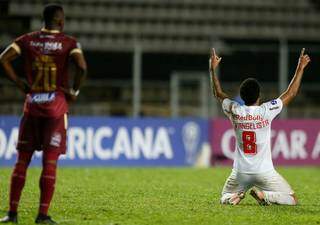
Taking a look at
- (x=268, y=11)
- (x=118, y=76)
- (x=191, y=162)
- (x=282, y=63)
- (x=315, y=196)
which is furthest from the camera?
(x=268, y=11)

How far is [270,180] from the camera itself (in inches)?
399

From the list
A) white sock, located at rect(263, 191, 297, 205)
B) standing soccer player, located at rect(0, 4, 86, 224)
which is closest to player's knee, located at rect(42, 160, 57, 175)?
standing soccer player, located at rect(0, 4, 86, 224)

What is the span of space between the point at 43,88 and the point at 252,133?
316 cm

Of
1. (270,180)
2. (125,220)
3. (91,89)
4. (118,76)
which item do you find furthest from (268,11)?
(125,220)

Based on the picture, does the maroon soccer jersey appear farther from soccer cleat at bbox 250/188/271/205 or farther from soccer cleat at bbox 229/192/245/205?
soccer cleat at bbox 250/188/271/205

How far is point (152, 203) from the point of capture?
1048 centimetres

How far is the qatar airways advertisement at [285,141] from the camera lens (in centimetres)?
2283

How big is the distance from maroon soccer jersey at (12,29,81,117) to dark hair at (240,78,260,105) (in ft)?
8.65

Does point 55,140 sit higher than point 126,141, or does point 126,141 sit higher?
point 55,140

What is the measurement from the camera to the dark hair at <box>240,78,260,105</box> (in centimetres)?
998

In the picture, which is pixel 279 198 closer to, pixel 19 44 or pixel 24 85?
pixel 24 85

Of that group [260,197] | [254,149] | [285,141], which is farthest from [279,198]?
[285,141]

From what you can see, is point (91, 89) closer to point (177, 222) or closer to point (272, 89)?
point (272, 89)

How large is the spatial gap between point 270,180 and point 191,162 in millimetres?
12514
